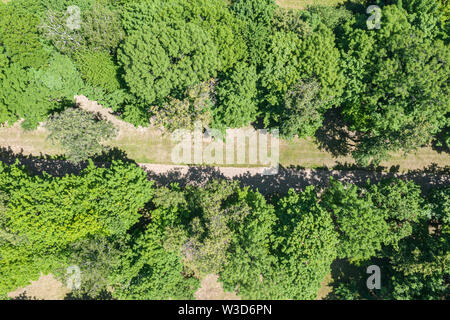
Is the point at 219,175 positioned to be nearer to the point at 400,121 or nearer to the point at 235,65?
the point at 235,65

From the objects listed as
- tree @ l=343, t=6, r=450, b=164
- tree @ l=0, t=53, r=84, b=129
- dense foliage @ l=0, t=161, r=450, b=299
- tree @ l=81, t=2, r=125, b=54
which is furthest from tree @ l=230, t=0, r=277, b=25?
tree @ l=0, t=53, r=84, b=129

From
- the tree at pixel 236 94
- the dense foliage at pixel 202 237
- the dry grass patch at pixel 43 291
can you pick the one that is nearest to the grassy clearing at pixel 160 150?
the dense foliage at pixel 202 237

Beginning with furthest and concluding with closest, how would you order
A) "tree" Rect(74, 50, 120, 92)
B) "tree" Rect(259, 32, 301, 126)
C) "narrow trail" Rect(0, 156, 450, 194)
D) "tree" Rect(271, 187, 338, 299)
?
1. "narrow trail" Rect(0, 156, 450, 194)
2. "tree" Rect(74, 50, 120, 92)
3. "tree" Rect(259, 32, 301, 126)
4. "tree" Rect(271, 187, 338, 299)

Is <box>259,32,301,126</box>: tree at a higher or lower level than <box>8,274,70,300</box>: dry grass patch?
higher

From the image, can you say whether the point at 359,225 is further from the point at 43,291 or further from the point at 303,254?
the point at 43,291

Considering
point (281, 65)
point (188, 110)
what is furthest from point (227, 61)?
point (188, 110)

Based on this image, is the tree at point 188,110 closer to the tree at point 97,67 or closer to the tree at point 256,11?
the tree at point 97,67

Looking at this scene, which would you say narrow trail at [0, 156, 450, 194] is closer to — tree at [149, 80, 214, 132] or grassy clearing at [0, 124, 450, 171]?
grassy clearing at [0, 124, 450, 171]
